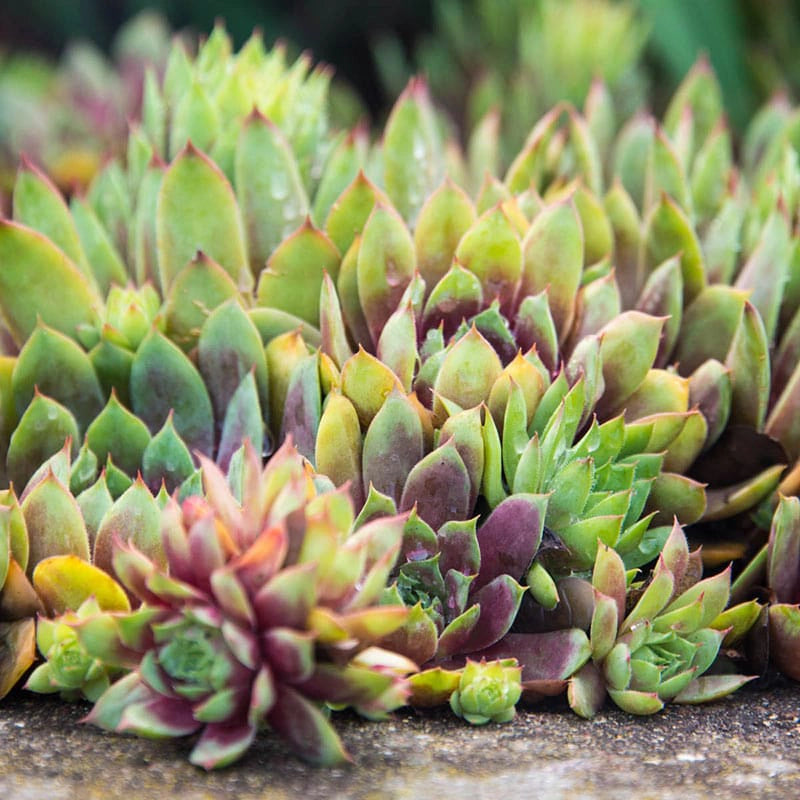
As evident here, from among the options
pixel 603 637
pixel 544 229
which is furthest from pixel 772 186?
pixel 603 637

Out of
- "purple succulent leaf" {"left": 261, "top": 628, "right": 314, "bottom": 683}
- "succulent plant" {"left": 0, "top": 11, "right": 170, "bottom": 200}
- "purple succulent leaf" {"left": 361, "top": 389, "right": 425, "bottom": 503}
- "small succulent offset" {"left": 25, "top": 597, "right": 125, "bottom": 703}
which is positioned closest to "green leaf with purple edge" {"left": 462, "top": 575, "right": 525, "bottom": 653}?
"purple succulent leaf" {"left": 361, "top": 389, "right": 425, "bottom": 503}

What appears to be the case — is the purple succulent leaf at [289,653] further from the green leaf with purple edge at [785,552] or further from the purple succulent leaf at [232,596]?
the green leaf with purple edge at [785,552]

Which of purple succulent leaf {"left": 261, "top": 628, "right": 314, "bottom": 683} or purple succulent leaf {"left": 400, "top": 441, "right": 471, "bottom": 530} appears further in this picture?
purple succulent leaf {"left": 400, "top": 441, "right": 471, "bottom": 530}

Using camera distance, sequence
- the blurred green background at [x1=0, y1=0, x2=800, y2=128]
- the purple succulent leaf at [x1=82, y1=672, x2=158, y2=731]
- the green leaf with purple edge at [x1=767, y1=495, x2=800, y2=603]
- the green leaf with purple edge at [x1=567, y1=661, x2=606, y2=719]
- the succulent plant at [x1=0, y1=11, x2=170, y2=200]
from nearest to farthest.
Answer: the purple succulent leaf at [x1=82, y1=672, x2=158, y2=731], the green leaf with purple edge at [x1=567, y1=661, x2=606, y2=719], the green leaf with purple edge at [x1=767, y1=495, x2=800, y2=603], the succulent plant at [x1=0, y1=11, x2=170, y2=200], the blurred green background at [x1=0, y1=0, x2=800, y2=128]

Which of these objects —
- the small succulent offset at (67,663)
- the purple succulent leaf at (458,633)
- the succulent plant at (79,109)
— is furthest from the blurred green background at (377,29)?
the small succulent offset at (67,663)

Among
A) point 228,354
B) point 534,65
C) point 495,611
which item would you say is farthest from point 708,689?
point 534,65

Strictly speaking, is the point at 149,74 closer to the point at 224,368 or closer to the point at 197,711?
the point at 224,368

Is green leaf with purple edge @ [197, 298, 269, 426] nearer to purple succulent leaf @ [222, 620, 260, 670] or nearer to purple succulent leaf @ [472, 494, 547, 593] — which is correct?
purple succulent leaf @ [472, 494, 547, 593]
